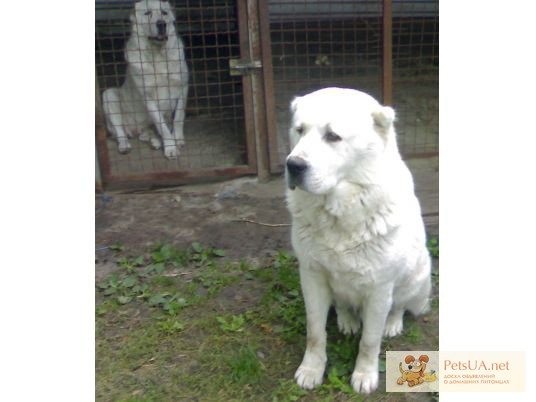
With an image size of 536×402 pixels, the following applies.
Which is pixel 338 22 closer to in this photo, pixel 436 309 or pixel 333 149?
pixel 436 309

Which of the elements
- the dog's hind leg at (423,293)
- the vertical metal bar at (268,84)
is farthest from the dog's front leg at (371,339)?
the vertical metal bar at (268,84)

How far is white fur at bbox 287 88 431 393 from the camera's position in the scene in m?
2.13

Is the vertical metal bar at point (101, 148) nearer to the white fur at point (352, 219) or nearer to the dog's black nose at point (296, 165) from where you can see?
the white fur at point (352, 219)

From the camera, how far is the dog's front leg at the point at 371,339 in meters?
2.41

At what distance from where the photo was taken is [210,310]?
10.4ft

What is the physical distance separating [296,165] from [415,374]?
1.25 meters

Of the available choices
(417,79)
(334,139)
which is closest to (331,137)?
(334,139)

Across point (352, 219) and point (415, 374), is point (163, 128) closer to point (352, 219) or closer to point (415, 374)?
point (352, 219)

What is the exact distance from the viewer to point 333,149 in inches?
84.0

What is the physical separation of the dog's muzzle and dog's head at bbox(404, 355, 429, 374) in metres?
1.15

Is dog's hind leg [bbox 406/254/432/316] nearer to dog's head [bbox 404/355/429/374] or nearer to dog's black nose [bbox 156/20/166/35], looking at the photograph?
dog's head [bbox 404/355/429/374]

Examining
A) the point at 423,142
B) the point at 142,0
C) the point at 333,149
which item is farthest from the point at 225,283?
the point at 142,0

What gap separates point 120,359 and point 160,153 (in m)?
3.02

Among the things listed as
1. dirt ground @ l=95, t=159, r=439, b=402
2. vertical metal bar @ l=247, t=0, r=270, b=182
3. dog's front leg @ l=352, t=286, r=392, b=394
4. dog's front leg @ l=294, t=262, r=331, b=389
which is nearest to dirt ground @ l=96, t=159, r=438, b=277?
dirt ground @ l=95, t=159, r=439, b=402
